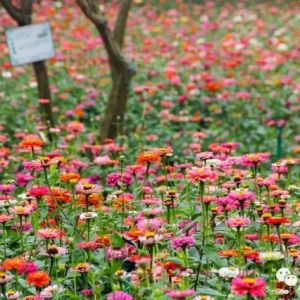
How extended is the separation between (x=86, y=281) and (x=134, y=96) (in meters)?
4.10

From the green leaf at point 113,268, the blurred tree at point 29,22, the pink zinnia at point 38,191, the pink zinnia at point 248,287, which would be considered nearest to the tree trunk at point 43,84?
the blurred tree at point 29,22

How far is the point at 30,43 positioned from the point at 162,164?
1.08 m

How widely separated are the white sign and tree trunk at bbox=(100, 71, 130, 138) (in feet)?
1.55

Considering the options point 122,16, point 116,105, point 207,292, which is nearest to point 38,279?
point 207,292

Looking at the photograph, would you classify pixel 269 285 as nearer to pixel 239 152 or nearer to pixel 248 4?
pixel 239 152

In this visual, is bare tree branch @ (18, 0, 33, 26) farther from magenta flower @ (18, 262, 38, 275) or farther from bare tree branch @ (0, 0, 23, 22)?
magenta flower @ (18, 262, 38, 275)

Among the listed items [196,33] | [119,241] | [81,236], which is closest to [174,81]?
[196,33]

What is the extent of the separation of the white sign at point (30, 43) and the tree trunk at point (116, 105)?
0.47 metres

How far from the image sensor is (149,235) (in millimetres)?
1994

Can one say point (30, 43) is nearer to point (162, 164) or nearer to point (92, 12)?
point (92, 12)

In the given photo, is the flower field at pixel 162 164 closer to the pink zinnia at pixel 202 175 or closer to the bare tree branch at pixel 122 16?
the pink zinnia at pixel 202 175

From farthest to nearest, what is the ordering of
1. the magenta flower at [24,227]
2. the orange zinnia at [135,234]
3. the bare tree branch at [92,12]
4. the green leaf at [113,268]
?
the bare tree branch at [92,12], the magenta flower at [24,227], the orange zinnia at [135,234], the green leaf at [113,268]

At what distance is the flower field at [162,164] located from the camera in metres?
2.21

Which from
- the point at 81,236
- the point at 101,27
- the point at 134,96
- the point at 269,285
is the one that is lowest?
the point at 269,285
